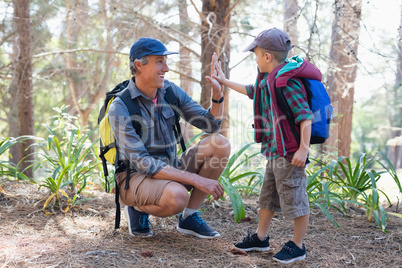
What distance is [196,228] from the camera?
2.65 m

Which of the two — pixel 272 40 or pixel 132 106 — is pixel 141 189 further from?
pixel 272 40

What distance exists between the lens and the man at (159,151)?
93.0 inches

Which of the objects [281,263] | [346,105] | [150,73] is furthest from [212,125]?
[346,105]

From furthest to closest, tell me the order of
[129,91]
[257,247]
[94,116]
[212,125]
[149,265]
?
[94,116] → [212,125] → [129,91] → [257,247] → [149,265]

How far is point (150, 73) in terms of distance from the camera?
255 centimetres

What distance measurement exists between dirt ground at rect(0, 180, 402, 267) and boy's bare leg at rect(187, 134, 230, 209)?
1.01 feet

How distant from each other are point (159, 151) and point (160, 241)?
0.63m

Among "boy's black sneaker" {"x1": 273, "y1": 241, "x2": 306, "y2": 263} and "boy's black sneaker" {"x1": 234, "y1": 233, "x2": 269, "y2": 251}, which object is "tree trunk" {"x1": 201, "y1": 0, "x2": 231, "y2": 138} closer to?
"boy's black sneaker" {"x1": 234, "y1": 233, "x2": 269, "y2": 251}

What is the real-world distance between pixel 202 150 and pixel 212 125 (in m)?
0.21

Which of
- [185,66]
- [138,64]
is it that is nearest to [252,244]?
[138,64]

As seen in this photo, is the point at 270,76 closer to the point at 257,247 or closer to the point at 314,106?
the point at 314,106

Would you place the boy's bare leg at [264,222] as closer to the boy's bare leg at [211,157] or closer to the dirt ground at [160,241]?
the dirt ground at [160,241]

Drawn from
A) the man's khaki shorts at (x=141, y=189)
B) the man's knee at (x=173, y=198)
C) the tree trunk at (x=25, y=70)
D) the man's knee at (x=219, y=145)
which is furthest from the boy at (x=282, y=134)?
the tree trunk at (x=25, y=70)

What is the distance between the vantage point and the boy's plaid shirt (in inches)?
82.2
